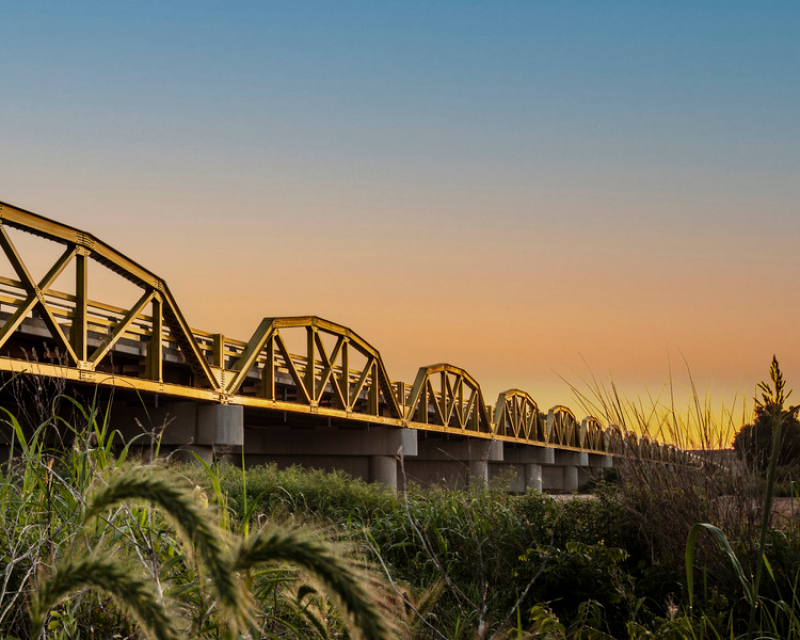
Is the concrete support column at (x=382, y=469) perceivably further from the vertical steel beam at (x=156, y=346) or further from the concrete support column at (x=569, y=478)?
the concrete support column at (x=569, y=478)

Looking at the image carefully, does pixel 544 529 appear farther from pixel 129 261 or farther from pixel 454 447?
pixel 454 447

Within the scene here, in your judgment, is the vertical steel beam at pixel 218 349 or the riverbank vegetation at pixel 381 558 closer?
the riverbank vegetation at pixel 381 558

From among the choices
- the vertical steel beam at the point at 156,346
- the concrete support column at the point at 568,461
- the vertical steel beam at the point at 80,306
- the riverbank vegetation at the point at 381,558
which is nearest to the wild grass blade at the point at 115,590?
the riverbank vegetation at the point at 381,558

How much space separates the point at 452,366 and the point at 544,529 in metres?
32.6

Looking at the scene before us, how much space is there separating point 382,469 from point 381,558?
31.1m

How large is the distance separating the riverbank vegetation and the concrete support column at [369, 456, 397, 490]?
2089 centimetres

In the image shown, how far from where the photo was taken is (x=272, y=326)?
25.4 m

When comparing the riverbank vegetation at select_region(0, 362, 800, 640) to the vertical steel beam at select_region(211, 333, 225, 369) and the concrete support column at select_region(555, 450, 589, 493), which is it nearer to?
the vertical steel beam at select_region(211, 333, 225, 369)

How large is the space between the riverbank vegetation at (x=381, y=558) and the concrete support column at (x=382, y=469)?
20.9 meters

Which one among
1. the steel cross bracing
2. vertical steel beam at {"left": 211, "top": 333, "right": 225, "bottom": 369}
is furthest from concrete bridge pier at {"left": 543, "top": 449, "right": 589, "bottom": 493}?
vertical steel beam at {"left": 211, "top": 333, "right": 225, "bottom": 369}

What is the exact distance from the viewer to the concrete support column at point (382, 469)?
111 feet

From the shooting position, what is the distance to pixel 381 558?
378 cm

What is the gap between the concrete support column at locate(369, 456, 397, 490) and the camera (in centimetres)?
3397

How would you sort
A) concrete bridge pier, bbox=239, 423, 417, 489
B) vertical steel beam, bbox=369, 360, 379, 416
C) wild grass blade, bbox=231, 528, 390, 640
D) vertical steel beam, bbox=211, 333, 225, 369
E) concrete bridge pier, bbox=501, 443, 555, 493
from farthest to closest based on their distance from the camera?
concrete bridge pier, bbox=501, 443, 555, 493
concrete bridge pier, bbox=239, 423, 417, 489
vertical steel beam, bbox=369, 360, 379, 416
vertical steel beam, bbox=211, 333, 225, 369
wild grass blade, bbox=231, 528, 390, 640
